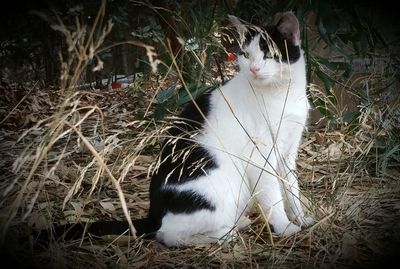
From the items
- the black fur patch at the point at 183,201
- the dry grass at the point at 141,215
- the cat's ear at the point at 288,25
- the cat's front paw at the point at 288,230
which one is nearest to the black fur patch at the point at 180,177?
the black fur patch at the point at 183,201

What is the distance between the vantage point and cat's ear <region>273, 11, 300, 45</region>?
5.50 ft

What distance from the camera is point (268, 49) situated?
1.74 m

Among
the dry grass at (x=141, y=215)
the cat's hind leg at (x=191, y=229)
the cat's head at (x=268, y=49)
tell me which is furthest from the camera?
the cat's head at (x=268, y=49)

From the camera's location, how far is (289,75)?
175 centimetres

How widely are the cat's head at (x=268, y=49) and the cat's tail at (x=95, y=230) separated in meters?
0.77

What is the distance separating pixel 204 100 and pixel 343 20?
2.23 feet

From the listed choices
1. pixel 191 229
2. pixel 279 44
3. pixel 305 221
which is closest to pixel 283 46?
pixel 279 44

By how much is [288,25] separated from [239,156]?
599 millimetres

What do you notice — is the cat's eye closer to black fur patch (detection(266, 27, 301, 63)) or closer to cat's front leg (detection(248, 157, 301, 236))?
black fur patch (detection(266, 27, 301, 63))

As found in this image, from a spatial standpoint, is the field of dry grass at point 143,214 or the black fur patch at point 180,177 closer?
the field of dry grass at point 143,214

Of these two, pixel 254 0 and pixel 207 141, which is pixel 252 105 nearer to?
pixel 207 141

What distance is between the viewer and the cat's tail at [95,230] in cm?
140

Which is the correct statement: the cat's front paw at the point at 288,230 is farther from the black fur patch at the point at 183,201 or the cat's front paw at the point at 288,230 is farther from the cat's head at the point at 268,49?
the cat's head at the point at 268,49

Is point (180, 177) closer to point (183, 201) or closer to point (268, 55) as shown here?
point (183, 201)
